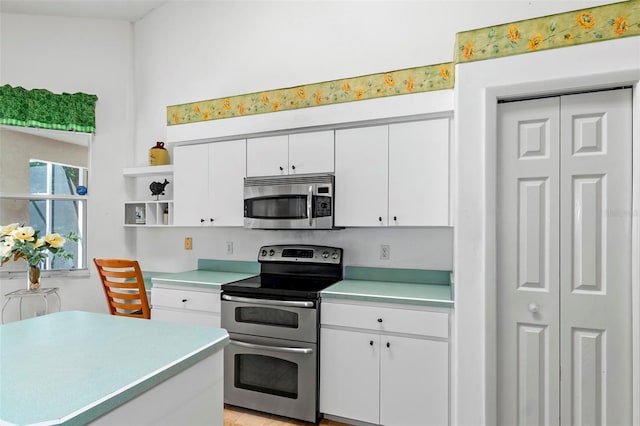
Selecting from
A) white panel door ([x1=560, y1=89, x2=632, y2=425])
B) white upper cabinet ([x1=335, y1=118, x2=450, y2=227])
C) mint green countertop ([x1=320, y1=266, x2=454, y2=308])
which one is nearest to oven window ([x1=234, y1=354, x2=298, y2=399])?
mint green countertop ([x1=320, y1=266, x2=454, y2=308])

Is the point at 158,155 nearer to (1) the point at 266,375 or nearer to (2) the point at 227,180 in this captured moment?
(2) the point at 227,180

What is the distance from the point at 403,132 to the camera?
8.16 feet

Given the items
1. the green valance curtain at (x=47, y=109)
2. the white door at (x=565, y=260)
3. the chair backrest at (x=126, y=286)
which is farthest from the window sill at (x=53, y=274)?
the white door at (x=565, y=260)

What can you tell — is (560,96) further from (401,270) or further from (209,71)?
(209,71)

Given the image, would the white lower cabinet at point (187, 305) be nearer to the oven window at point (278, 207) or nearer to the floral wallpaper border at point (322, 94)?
the oven window at point (278, 207)

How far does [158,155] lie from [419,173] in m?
2.43

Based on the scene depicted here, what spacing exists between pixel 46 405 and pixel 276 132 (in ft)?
7.66

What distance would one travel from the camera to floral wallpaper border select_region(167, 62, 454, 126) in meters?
2.46

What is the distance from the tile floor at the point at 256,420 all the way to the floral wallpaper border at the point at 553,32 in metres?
2.35

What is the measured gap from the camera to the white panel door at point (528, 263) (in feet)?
5.82

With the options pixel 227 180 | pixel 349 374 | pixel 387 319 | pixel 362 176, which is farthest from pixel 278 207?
pixel 349 374

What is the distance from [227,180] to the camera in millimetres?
3039

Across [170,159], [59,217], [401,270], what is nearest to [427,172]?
[401,270]

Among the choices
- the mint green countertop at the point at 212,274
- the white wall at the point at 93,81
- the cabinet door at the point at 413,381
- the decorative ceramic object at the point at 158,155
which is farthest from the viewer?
the decorative ceramic object at the point at 158,155
